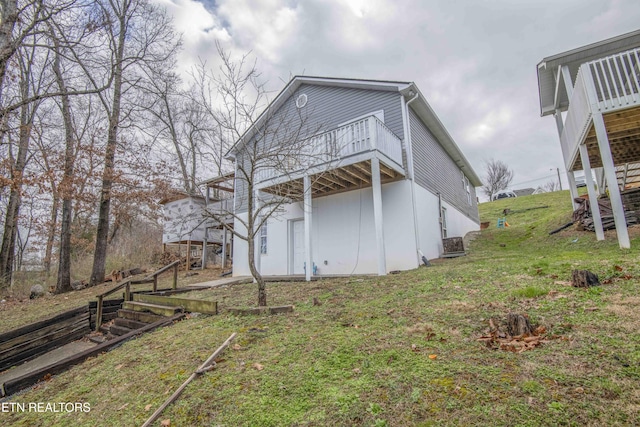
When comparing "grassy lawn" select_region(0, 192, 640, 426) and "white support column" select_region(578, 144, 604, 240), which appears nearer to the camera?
"grassy lawn" select_region(0, 192, 640, 426)

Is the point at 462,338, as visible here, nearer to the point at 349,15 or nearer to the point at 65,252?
the point at 349,15

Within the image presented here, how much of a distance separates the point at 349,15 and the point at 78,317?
1196 centimetres

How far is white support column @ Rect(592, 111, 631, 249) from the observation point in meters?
6.13

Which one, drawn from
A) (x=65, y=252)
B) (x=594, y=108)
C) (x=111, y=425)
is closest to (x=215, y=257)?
(x=65, y=252)

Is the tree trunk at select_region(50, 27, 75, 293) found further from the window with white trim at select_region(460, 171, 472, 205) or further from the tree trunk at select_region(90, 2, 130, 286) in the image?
the window with white trim at select_region(460, 171, 472, 205)

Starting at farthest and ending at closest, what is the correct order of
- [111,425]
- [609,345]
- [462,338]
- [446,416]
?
[462,338] → [111,425] → [609,345] → [446,416]

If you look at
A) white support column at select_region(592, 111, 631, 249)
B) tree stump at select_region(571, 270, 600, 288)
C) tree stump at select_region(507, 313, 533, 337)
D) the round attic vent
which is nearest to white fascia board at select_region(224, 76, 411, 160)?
the round attic vent

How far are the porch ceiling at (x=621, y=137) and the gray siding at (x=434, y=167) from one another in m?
4.29

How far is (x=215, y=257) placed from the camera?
66.2 ft

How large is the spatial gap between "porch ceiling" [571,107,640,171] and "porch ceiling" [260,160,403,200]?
4963 millimetres

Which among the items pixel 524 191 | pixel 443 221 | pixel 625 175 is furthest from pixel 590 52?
pixel 524 191

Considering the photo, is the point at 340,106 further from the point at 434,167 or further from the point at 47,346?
the point at 47,346

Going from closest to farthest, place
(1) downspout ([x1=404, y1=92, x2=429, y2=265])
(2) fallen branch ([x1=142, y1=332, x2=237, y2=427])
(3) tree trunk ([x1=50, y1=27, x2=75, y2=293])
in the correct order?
(2) fallen branch ([x1=142, y1=332, x2=237, y2=427]) < (1) downspout ([x1=404, y1=92, x2=429, y2=265]) < (3) tree trunk ([x1=50, y1=27, x2=75, y2=293])

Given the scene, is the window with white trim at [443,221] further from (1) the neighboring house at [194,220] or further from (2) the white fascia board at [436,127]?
(1) the neighboring house at [194,220]
